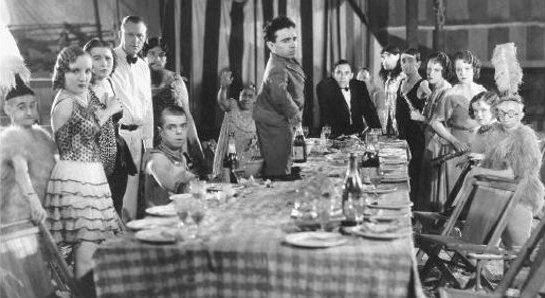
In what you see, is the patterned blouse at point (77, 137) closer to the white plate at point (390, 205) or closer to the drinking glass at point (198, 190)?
the drinking glass at point (198, 190)

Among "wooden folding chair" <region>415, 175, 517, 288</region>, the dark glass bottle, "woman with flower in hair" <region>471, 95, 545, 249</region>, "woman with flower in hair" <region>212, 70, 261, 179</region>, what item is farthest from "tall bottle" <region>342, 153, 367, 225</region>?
"woman with flower in hair" <region>212, 70, 261, 179</region>

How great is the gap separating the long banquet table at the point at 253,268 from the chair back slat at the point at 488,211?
106 centimetres

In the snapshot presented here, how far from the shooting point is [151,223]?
2430 millimetres

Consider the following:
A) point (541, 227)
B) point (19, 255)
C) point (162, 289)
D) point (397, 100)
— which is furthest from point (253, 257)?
point (397, 100)

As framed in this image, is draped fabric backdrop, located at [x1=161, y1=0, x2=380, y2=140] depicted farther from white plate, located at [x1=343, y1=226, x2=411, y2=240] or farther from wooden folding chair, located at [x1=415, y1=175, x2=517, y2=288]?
white plate, located at [x1=343, y1=226, x2=411, y2=240]

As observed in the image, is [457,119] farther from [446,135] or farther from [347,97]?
[347,97]

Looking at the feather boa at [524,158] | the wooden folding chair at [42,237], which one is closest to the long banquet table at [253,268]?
the wooden folding chair at [42,237]

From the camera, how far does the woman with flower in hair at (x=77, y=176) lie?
3.24 metres

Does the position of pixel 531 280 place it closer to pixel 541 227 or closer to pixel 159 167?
pixel 541 227

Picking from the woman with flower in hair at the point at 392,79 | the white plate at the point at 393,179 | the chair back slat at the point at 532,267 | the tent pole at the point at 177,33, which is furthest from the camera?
the woman with flower in hair at the point at 392,79

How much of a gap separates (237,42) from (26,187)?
3.81 metres

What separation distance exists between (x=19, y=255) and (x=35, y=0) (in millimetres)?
6984

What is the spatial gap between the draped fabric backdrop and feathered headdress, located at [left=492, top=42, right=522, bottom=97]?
2514 mm

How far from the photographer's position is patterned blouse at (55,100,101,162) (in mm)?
3287
